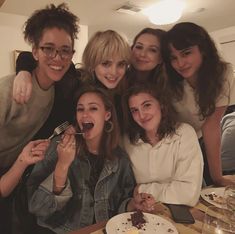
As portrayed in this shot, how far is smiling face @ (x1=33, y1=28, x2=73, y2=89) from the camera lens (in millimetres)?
1529

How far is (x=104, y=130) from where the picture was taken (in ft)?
5.42

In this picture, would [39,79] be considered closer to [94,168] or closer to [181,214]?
[94,168]

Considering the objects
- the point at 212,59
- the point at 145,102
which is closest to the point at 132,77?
the point at 145,102

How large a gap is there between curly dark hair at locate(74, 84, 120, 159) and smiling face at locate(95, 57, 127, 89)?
7 centimetres

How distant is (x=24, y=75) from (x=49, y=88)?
0.18 metres

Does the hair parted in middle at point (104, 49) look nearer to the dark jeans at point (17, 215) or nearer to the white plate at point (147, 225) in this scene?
the dark jeans at point (17, 215)

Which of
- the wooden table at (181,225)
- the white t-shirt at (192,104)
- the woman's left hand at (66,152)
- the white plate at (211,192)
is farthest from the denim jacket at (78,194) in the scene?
the white t-shirt at (192,104)

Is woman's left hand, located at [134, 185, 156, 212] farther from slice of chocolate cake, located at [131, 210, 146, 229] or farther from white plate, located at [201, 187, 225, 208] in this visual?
white plate, located at [201, 187, 225, 208]

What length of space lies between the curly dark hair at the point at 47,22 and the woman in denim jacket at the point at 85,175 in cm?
36

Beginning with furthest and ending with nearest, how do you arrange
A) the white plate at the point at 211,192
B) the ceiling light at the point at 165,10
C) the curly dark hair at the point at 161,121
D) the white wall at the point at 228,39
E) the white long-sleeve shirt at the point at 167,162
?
the white wall at the point at 228,39
the ceiling light at the point at 165,10
the curly dark hair at the point at 161,121
the white long-sleeve shirt at the point at 167,162
the white plate at the point at 211,192

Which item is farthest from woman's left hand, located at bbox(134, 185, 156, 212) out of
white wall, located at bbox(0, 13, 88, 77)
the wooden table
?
white wall, located at bbox(0, 13, 88, 77)

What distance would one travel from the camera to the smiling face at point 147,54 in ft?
5.99

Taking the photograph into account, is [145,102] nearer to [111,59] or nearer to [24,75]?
[111,59]

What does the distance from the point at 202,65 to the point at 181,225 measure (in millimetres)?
1034
